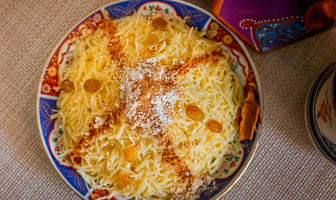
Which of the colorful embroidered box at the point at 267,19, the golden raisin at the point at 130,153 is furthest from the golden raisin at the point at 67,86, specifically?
the colorful embroidered box at the point at 267,19

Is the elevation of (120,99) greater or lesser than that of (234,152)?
greater

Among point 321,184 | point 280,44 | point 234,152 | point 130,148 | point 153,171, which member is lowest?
point 321,184

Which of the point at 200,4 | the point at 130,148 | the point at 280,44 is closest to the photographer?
the point at 130,148

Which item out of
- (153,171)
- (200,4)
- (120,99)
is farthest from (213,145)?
(200,4)

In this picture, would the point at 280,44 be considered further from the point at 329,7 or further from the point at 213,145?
the point at 213,145

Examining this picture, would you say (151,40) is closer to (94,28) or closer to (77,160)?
(94,28)
